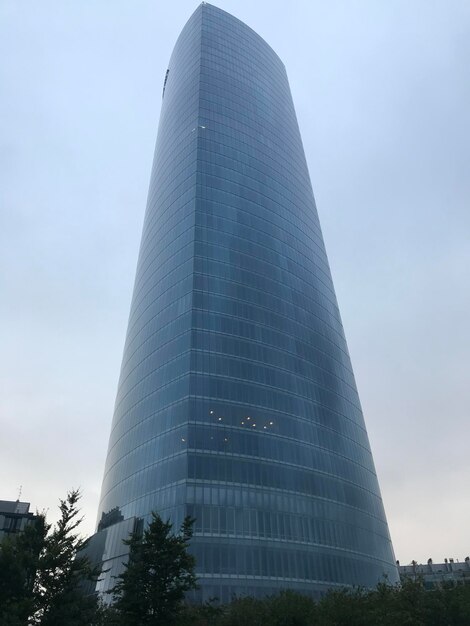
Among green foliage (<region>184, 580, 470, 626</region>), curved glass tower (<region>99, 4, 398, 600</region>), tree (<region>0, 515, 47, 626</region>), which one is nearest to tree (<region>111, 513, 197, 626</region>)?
green foliage (<region>184, 580, 470, 626</region>)

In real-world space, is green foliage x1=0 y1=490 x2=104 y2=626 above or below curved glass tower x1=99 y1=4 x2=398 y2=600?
below

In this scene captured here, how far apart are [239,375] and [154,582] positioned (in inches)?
→ 2472

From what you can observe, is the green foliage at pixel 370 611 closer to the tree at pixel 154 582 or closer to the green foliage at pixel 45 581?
the tree at pixel 154 582

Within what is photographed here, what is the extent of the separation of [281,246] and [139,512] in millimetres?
69764

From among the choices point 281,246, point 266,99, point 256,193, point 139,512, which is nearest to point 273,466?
point 139,512

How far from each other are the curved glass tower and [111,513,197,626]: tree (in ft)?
136

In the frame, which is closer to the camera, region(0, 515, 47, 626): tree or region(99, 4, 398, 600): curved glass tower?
region(0, 515, 47, 626): tree

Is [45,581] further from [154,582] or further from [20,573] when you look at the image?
[154,582]

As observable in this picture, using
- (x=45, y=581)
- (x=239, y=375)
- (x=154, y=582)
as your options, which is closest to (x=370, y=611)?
(x=154, y=582)

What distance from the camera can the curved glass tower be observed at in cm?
8962

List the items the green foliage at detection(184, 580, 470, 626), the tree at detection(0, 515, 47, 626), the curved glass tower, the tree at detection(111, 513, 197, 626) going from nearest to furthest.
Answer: the tree at detection(0, 515, 47, 626)
the tree at detection(111, 513, 197, 626)
the green foliage at detection(184, 580, 470, 626)
the curved glass tower

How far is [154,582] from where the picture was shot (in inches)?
1638

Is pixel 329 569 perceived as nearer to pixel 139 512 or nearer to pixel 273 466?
pixel 273 466

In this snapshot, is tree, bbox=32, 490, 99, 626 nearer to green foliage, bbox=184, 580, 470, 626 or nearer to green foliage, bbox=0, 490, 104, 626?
green foliage, bbox=0, 490, 104, 626
